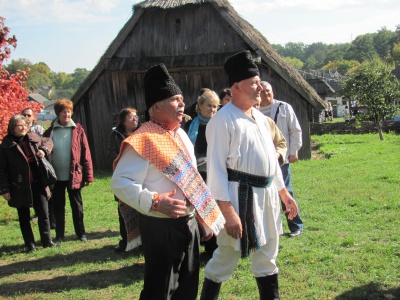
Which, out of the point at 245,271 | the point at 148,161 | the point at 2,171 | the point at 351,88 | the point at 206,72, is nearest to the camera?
the point at 148,161

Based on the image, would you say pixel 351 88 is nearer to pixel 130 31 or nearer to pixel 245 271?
pixel 130 31

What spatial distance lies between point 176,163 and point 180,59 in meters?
11.6

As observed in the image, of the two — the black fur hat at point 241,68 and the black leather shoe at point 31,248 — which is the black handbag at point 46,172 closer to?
the black leather shoe at point 31,248

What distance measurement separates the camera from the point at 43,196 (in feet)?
22.2

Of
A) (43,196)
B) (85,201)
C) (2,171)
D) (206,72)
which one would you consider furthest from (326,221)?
(206,72)

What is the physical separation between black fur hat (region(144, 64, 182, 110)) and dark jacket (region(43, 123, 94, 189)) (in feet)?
12.5

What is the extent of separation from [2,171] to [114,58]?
8.96 meters

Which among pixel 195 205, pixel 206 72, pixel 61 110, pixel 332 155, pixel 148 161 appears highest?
pixel 206 72

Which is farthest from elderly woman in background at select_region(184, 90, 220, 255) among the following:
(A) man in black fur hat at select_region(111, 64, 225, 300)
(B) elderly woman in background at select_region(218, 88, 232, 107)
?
(A) man in black fur hat at select_region(111, 64, 225, 300)

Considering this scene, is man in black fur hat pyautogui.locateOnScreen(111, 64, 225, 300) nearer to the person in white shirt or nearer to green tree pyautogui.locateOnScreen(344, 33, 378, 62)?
the person in white shirt

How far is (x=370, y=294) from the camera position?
4371 mm

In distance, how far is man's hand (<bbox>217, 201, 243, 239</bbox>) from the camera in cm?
359

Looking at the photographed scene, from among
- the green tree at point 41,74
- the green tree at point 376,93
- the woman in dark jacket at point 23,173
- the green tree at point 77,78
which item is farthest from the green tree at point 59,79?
the woman in dark jacket at point 23,173

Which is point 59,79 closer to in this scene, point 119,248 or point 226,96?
point 119,248
